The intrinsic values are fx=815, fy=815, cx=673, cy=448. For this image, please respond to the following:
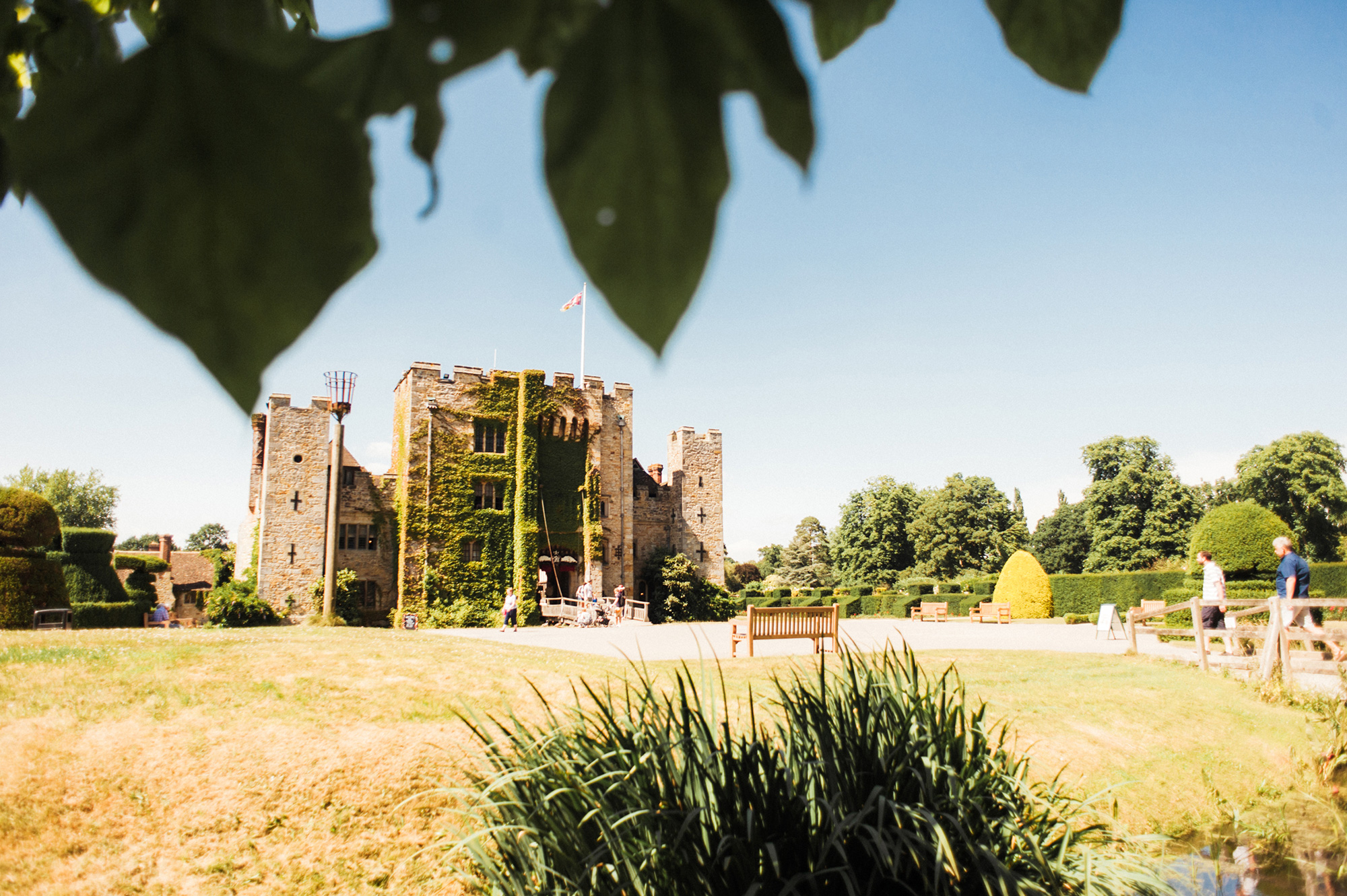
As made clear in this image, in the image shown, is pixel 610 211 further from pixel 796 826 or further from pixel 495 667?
pixel 495 667

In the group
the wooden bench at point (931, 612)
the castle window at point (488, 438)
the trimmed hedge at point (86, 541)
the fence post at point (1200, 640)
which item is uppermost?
the castle window at point (488, 438)

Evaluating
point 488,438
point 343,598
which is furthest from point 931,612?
point 343,598

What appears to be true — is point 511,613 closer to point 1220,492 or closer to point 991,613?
point 991,613

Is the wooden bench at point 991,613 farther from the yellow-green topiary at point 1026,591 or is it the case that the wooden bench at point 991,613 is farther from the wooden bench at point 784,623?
the wooden bench at point 784,623

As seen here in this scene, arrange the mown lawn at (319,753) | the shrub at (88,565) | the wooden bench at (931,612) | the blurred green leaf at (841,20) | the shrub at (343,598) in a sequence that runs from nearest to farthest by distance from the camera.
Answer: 1. the blurred green leaf at (841,20)
2. the mown lawn at (319,753)
3. the shrub at (88,565)
4. the shrub at (343,598)
5. the wooden bench at (931,612)

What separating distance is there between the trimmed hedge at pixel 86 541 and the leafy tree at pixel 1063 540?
52882mm

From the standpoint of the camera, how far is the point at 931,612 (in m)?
31.0

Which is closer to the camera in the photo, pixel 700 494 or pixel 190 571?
pixel 700 494

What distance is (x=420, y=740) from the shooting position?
6254 millimetres

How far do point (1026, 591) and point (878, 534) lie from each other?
2319 centimetres

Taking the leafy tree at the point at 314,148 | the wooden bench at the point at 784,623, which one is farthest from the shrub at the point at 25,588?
the leafy tree at the point at 314,148

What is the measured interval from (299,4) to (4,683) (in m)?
8.62

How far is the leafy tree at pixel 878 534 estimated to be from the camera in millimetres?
51281

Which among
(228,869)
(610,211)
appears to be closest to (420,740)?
(228,869)
